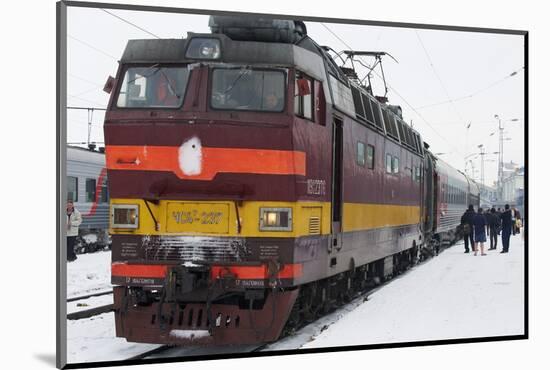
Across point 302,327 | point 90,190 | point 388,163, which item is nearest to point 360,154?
point 388,163

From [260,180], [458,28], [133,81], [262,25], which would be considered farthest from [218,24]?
[458,28]

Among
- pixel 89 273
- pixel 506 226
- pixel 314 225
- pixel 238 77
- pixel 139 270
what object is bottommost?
pixel 89 273

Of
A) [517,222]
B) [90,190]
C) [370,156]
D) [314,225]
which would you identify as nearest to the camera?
[314,225]

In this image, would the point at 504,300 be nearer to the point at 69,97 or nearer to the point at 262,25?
the point at 262,25

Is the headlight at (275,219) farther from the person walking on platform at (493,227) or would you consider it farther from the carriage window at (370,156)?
the person walking on platform at (493,227)

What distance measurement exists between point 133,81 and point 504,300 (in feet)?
17.9

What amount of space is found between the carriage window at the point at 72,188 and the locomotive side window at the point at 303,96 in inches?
87.6

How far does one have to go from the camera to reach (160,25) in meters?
8.21

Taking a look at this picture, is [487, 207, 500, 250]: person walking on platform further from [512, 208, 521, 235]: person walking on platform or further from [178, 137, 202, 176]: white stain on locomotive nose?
[178, 137, 202, 176]: white stain on locomotive nose

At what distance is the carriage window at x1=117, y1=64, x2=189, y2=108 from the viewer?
802 cm

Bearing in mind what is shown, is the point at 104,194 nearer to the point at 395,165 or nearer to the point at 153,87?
the point at 153,87

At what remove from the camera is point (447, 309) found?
33.8 feet

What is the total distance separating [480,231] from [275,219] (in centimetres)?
562

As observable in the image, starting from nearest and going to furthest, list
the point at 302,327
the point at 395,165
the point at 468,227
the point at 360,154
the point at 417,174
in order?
the point at 302,327, the point at 360,154, the point at 395,165, the point at 468,227, the point at 417,174
